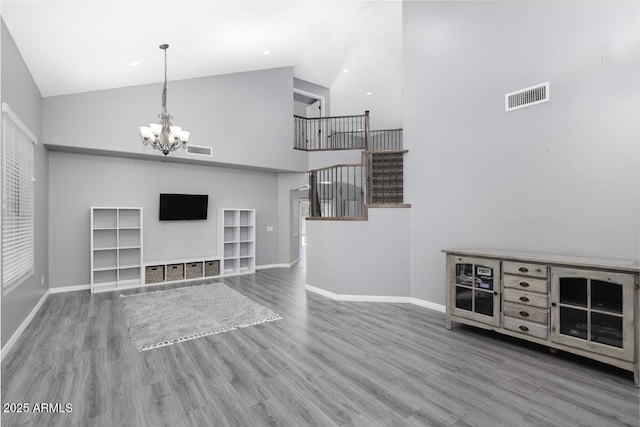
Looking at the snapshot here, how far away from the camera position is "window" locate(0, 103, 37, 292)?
315cm

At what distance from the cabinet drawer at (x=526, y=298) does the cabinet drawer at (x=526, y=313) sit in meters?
0.04

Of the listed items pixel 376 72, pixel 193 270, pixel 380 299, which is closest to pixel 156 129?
pixel 193 270

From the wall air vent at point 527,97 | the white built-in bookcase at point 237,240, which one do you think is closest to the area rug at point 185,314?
the white built-in bookcase at point 237,240

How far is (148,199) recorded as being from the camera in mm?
6340

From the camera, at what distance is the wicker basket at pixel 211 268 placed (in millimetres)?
6860

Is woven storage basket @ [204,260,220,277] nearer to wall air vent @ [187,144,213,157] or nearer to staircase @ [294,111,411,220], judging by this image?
wall air vent @ [187,144,213,157]

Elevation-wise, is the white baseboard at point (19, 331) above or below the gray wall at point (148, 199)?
below

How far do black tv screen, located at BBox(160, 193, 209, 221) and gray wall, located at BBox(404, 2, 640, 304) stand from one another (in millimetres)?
4636

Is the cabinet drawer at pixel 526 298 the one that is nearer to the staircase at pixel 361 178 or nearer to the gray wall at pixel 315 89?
the staircase at pixel 361 178

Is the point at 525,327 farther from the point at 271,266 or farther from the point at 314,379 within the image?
the point at 271,266

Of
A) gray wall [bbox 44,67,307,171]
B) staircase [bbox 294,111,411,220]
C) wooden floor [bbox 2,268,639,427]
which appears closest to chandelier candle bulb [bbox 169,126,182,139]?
gray wall [bbox 44,67,307,171]

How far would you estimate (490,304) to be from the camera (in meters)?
3.31

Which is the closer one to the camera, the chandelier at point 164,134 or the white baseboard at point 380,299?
the chandelier at point 164,134

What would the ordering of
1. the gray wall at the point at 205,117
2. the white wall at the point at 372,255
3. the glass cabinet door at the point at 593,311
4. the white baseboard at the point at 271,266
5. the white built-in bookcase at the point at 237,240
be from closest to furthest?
the glass cabinet door at the point at 593,311, the white wall at the point at 372,255, the gray wall at the point at 205,117, the white built-in bookcase at the point at 237,240, the white baseboard at the point at 271,266
